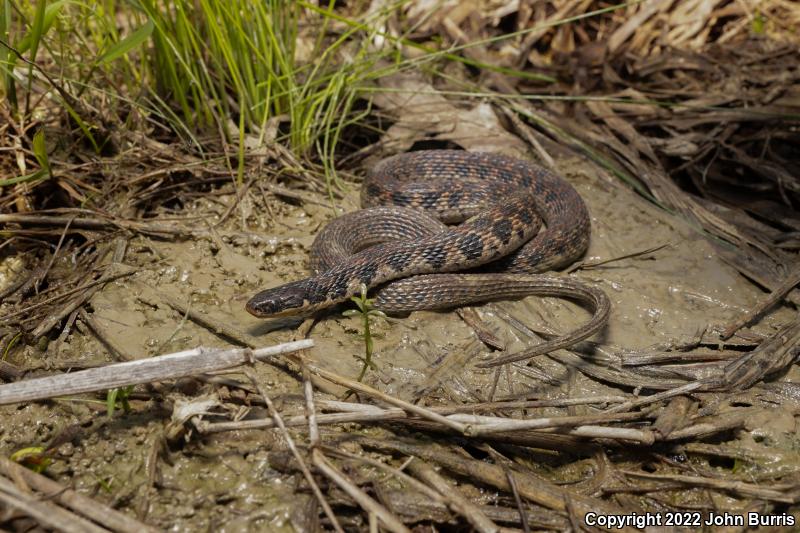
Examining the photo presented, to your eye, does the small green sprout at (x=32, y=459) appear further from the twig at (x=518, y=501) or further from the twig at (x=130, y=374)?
the twig at (x=518, y=501)

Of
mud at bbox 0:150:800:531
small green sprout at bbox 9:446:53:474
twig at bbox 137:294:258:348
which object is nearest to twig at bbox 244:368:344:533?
mud at bbox 0:150:800:531

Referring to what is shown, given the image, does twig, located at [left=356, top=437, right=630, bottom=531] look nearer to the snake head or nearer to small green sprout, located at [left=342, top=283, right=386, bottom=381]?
small green sprout, located at [left=342, top=283, right=386, bottom=381]

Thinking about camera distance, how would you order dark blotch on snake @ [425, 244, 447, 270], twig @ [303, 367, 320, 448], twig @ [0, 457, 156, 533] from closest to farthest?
twig @ [0, 457, 156, 533] < twig @ [303, 367, 320, 448] < dark blotch on snake @ [425, 244, 447, 270]

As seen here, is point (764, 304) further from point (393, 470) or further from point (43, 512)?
point (43, 512)

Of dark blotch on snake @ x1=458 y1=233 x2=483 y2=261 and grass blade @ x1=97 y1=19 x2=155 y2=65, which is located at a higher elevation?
grass blade @ x1=97 y1=19 x2=155 y2=65

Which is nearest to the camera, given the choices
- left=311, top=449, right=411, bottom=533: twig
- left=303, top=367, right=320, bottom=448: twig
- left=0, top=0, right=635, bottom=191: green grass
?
left=311, top=449, right=411, bottom=533: twig

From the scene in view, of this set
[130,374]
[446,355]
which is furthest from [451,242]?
[130,374]
